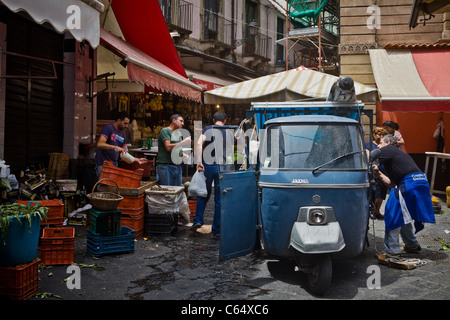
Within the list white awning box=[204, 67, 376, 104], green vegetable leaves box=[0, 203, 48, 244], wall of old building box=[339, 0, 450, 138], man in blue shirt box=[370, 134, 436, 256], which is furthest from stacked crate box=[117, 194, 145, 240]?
wall of old building box=[339, 0, 450, 138]

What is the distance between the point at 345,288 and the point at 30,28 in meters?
7.06

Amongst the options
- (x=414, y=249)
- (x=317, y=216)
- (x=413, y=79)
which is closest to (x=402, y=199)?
(x=414, y=249)

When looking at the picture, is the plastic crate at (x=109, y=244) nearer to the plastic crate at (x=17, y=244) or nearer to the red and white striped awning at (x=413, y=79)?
the plastic crate at (x=17, y=244)

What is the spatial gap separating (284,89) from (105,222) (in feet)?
15.7

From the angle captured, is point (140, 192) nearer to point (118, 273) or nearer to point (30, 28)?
point (118, 273)

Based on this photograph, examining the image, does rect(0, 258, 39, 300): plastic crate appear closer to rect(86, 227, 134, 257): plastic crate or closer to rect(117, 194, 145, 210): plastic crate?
rect(86, 227, 134, 257): plastic crate

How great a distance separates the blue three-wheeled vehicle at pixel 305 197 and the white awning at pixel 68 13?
2647 mm

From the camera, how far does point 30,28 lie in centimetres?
816

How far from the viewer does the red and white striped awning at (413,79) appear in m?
10.3

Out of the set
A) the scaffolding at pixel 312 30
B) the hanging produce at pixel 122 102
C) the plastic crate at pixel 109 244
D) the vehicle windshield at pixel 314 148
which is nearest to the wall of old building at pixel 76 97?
the hanging produce at pixel 122 102

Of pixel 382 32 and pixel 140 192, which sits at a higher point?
pixel 382 32

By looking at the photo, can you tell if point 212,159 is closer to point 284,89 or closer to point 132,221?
point 132,221

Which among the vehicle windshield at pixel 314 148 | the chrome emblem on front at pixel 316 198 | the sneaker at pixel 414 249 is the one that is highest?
the vehicle windshield at pixel 314 148
